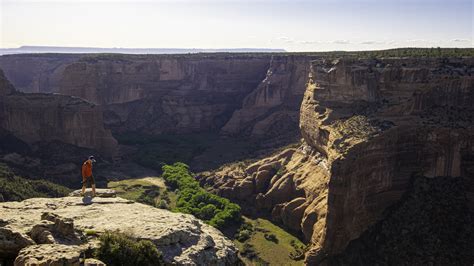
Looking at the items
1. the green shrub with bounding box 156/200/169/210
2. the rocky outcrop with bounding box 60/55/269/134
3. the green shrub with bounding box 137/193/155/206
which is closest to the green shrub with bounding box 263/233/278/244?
Result: the green shrub with bounding box 156/200/169/210

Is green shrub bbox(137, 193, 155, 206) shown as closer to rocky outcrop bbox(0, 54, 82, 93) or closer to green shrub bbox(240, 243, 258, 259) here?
green shrub bbox(240, 243, 258, 259)

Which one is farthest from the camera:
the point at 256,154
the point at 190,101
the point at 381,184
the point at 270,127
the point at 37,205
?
the point at 190,101

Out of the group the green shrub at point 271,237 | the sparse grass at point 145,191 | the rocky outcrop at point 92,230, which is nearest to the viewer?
the rocky outcrop at point 92,230

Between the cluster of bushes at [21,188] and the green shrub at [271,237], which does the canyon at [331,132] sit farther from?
the cluster of bushes at [21,188]

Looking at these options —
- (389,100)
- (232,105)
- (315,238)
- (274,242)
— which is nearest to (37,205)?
(315,238)

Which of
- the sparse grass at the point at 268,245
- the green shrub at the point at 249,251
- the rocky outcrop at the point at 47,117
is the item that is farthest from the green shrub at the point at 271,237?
the rocky outcrop at the point at 47,117

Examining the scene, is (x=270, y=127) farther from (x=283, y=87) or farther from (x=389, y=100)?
(x=389, y=100)
